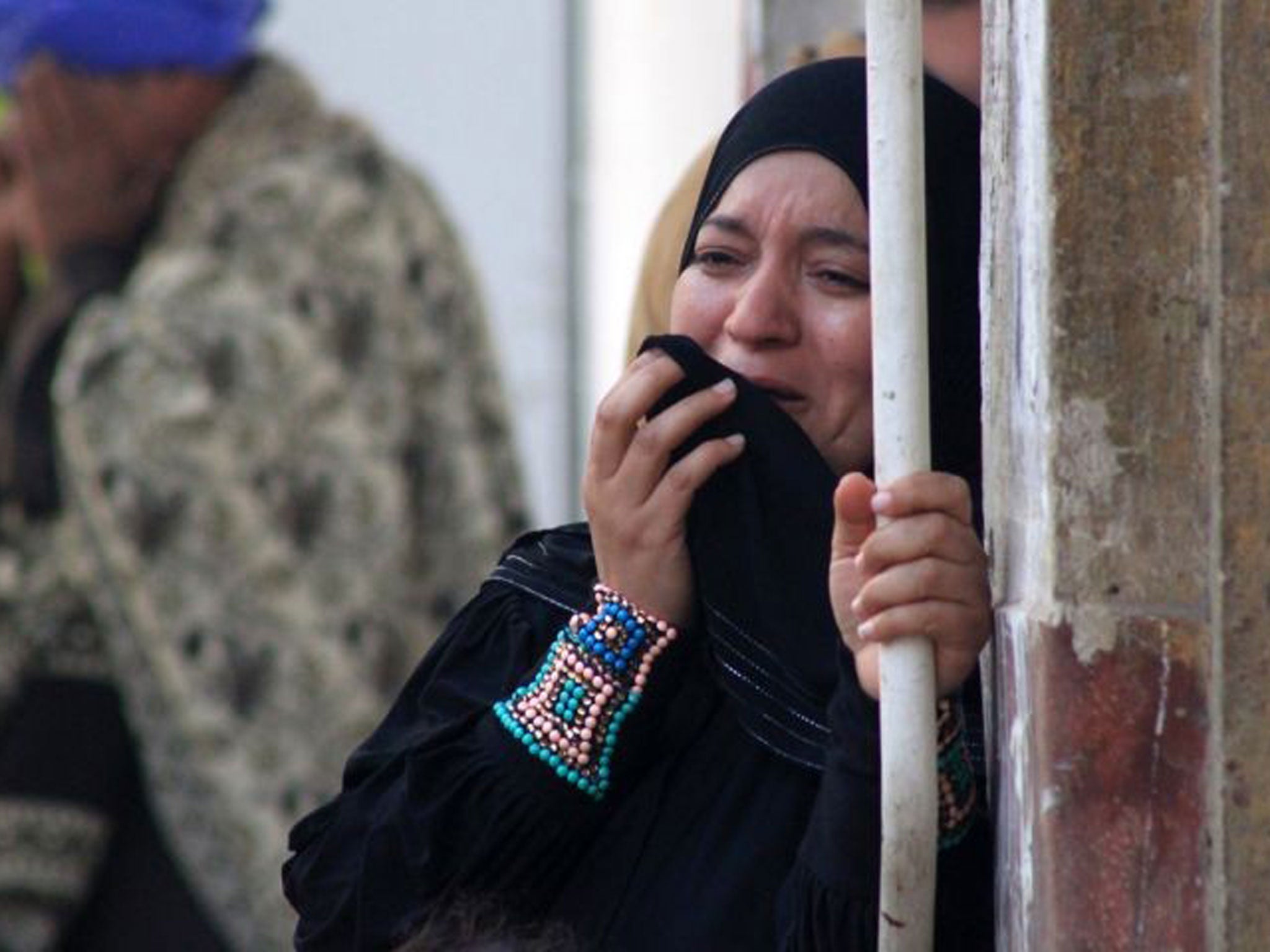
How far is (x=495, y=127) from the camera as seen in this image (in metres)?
6.99

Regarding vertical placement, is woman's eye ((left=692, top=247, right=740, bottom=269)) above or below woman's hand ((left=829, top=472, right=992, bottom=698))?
above

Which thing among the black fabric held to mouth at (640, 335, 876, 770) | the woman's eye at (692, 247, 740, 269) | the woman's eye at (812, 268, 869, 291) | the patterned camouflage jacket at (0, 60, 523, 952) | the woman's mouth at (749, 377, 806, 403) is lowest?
the patterned camouflage jacket at (0, 60, 523, 952)

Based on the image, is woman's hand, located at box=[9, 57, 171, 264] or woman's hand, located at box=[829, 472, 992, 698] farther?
woman's hand, located at box=[9, 57, 171, 264]

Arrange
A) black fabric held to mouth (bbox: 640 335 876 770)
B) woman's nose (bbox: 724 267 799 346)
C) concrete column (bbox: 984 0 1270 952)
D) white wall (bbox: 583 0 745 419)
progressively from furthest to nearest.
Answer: white wall (bbox: 583 0 745 419), woman's nose (bbox: 724 267 799 346), black fabric held to mouth (bbox: 640 335 876 770), concrete column (bbox: 984 0 1270 952)

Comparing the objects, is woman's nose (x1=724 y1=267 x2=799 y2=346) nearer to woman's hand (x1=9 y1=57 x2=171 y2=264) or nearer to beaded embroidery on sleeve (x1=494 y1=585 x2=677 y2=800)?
beaded embroidery on sleeve (x1=494 y1=585 x2=677 y2=800)

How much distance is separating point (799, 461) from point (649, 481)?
0.40ft

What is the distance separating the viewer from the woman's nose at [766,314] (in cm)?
260

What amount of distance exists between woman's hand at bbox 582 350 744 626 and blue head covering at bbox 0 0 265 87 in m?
3.63

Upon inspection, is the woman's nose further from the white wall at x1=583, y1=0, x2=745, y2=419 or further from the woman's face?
the white wall at x1=583, y1=0, x2=745, y2=419

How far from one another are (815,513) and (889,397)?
276mm

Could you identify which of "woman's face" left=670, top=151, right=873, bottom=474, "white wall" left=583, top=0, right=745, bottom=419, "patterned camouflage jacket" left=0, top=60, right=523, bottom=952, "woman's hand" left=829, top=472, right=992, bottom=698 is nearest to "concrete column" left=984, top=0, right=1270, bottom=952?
"woman's hand" left=829, top=472, right=992, bottom=698

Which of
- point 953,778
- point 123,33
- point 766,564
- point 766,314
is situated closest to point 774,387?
point 766,314

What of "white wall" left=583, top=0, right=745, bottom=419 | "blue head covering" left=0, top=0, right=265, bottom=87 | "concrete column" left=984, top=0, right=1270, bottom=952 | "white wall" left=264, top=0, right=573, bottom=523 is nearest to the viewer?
"concrete column" left=984, top=0, right=1270, bottom=952

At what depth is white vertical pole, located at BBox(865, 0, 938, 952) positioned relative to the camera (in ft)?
7.40
